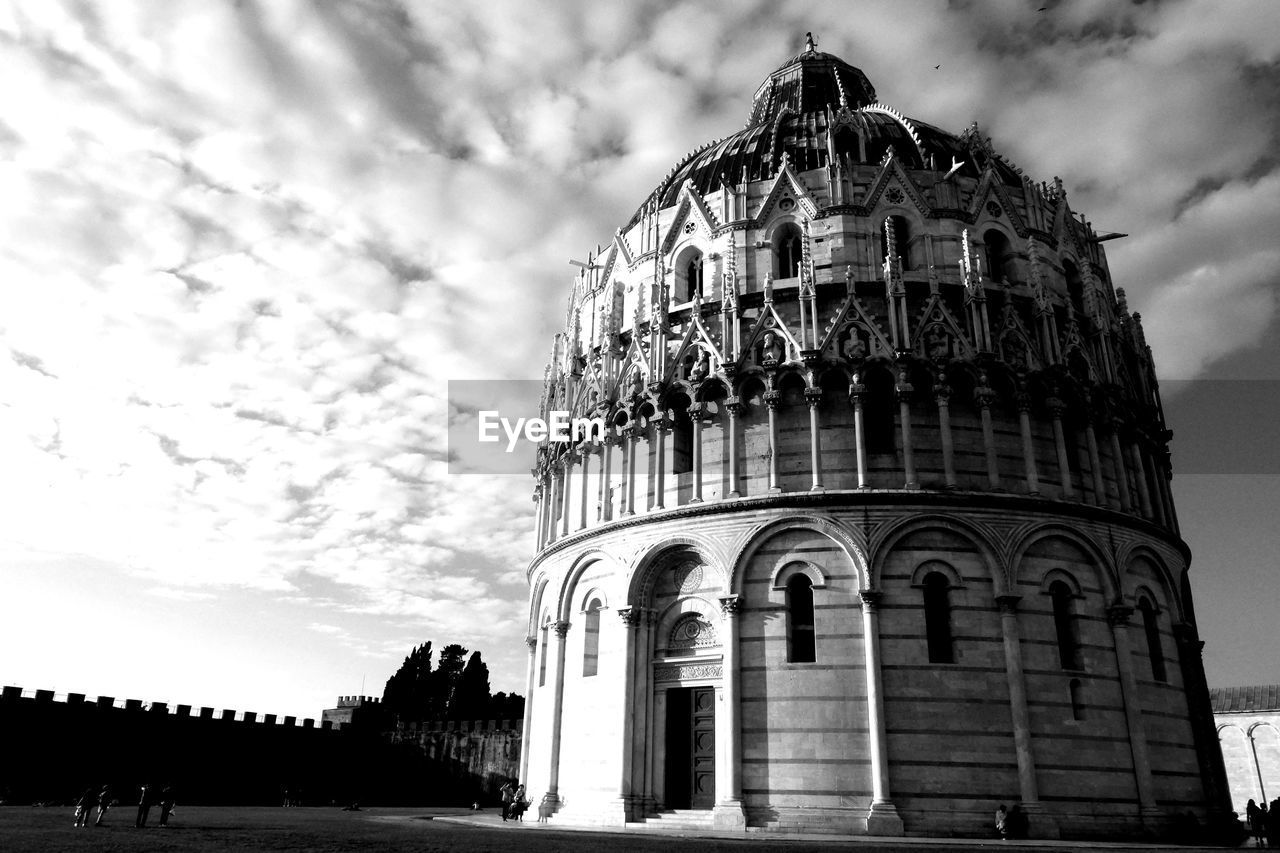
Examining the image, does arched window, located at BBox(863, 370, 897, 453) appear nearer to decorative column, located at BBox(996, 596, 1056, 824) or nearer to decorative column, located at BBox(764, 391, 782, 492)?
decorative column, located at BBox(764, 391, 782, 492)

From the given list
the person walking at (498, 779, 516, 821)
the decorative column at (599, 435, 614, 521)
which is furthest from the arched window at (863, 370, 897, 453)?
the person walking at (498, 779, 516, 821)

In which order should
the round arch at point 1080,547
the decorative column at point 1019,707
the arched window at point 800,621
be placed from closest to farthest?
1. the decorative column at point 1019,707
2. the arched window at point 800,621
3. the round arch at point 1080,547

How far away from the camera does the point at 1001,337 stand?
2553 cm

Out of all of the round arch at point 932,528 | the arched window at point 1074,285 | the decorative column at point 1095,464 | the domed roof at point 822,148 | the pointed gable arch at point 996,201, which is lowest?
the round arch at point 932,528

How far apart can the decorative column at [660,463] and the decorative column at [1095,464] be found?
464 inches

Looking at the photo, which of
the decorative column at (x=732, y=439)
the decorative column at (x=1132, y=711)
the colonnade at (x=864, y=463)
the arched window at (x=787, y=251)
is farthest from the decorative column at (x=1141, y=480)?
the decorative column at (x=732, y=439)

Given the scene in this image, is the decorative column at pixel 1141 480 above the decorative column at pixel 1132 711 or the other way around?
above

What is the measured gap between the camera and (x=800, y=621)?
23156mm

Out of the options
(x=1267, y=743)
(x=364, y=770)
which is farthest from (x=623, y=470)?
(x=1267, y=743)

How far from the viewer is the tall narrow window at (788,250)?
28047 mm

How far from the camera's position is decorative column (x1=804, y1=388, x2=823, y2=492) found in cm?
2405

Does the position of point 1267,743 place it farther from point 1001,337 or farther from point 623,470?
point 623,470

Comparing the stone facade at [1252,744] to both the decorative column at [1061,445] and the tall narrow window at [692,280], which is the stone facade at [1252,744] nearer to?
the decorative column at [1061,445]

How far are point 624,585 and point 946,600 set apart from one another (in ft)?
28.1
